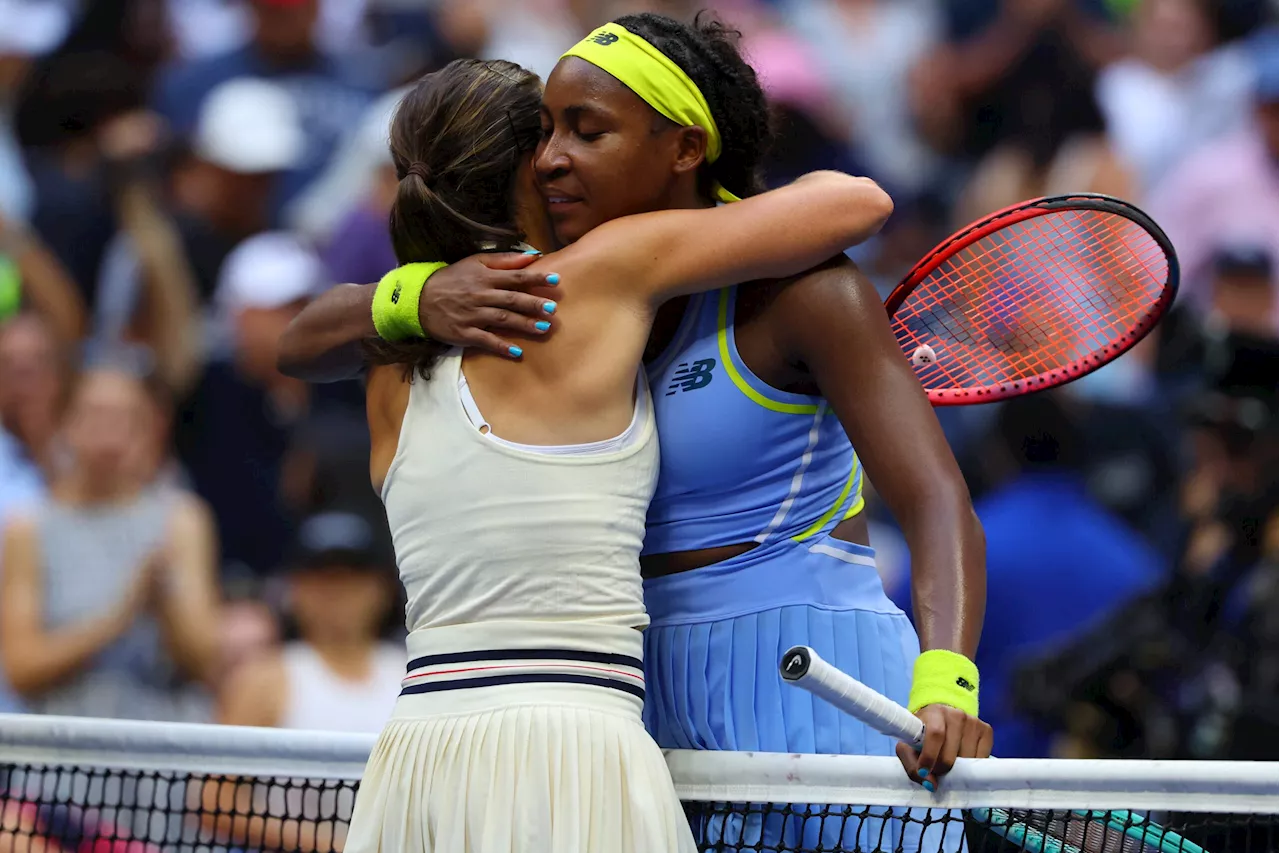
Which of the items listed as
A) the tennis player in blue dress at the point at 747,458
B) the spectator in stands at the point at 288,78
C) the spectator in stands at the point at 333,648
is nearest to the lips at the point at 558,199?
the tennis player in blue dress at the point at 747,458

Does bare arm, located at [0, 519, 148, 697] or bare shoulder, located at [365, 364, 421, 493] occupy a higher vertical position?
bare shoulder, located at [365, 364, 421, 493]

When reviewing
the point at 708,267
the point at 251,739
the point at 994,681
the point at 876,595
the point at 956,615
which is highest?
the point at 708,267

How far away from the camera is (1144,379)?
20.9ft

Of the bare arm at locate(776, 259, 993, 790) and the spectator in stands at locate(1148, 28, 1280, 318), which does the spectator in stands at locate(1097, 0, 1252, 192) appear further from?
the bare arm at locate(776, 259, 993, 790)

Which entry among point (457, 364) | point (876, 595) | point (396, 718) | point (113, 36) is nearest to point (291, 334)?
point (457, 364)

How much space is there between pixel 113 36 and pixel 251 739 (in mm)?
5480

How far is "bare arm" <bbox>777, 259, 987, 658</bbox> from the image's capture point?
2408mm

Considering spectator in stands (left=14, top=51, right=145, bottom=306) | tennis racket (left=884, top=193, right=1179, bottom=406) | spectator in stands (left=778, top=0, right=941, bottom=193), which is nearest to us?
tennis racket (left=884, top=193, right=1179, bottom=406)

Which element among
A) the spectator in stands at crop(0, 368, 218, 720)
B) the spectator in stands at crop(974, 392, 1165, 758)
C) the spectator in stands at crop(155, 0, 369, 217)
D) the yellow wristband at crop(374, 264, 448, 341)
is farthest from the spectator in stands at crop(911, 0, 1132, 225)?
the yellow wristband at crop(374, 264, 448, 341)

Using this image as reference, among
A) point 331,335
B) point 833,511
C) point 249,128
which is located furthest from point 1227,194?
point 331,335

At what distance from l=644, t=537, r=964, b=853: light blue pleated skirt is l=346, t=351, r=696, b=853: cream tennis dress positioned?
0.69 ft

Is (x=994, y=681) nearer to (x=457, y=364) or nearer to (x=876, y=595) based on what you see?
(x=876, y=595)

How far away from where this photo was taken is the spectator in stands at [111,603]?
242 inches

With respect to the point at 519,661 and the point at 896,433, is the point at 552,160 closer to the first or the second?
the point at 896,433
